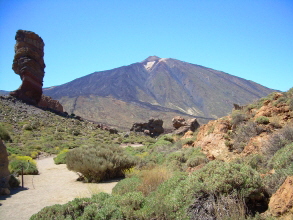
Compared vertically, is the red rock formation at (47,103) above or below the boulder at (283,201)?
above

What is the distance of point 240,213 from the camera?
3.69m

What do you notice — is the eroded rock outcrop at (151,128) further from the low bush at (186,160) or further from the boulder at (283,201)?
the boulder at (283,201)

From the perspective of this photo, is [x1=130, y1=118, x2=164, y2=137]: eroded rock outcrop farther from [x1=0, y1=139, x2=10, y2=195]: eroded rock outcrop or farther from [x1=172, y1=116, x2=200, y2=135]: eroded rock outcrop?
[x1=0, y1=139, x2=10, y2=195]: eroded rock outcrop

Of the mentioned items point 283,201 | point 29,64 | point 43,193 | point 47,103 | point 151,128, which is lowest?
point 43,193

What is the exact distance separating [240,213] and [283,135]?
4.47 metres

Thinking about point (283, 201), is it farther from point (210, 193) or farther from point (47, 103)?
point (47, 103)

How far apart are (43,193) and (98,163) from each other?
7.70 feet

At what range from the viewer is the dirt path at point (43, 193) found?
19.8ft

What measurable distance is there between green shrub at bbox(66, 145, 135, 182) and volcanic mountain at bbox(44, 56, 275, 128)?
60.3m

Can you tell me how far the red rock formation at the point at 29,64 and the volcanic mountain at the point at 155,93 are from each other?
3499cm

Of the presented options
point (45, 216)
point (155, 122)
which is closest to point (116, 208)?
point (45, 216)

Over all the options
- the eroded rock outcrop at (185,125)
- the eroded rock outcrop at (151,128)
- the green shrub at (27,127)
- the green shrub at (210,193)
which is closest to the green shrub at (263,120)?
the green shrub at (210,193)

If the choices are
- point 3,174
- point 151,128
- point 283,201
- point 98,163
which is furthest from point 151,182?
point 151,128

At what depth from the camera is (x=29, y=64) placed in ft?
119
